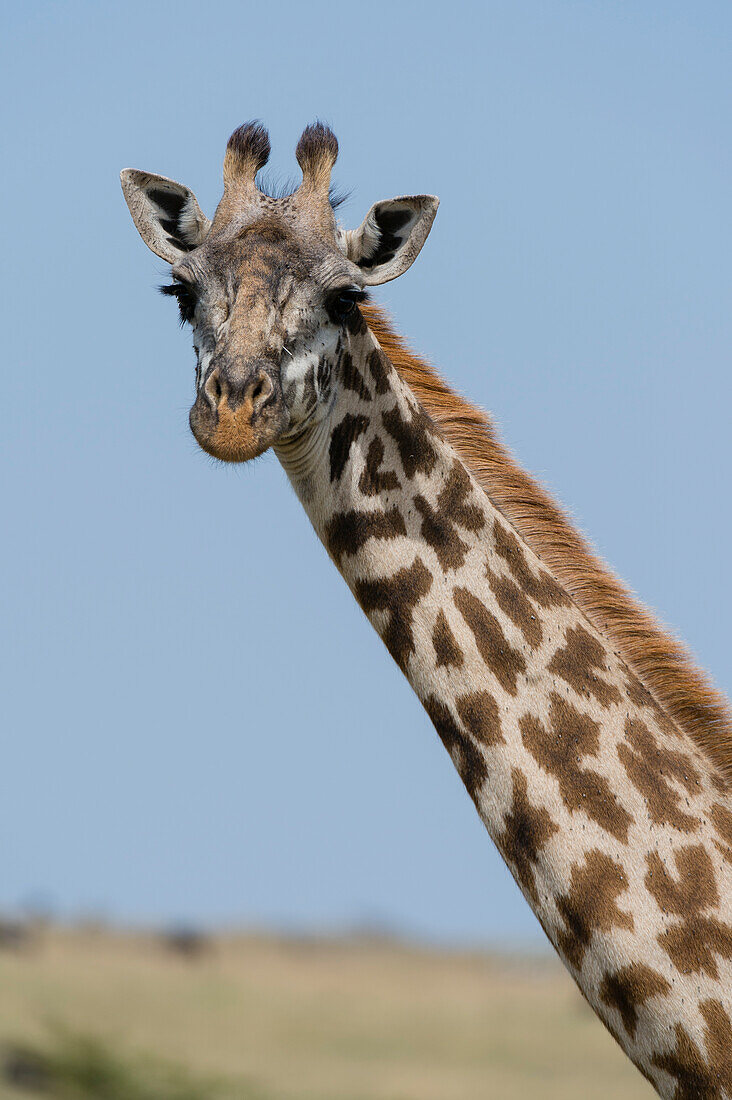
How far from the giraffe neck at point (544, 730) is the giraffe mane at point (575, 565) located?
176 millimetres

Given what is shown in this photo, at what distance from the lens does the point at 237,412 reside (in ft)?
23.8

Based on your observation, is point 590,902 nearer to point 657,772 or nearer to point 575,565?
point 657,772

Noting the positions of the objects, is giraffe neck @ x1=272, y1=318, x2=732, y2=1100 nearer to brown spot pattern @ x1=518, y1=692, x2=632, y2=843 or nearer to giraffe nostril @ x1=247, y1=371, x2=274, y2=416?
brown spot pattern @ x1=518, y1=692, x2=632, y2=843

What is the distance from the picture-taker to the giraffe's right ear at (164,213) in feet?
28.8

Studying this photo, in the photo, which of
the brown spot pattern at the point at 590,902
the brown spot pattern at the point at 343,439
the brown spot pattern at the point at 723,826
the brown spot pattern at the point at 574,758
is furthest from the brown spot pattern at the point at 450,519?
the brown spot pattern at the point at 723,826

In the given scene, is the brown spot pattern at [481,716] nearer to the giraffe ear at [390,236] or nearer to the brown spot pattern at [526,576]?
the brown spot pattern at [526,576]

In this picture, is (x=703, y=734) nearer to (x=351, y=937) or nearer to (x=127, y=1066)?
(x=127, y=1066)

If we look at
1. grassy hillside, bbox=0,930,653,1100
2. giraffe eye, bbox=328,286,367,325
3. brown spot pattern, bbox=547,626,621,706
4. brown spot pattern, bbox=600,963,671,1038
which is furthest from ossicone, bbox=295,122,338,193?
grassy hillside, bbox=0,930,653,1100

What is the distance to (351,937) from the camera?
49.2m

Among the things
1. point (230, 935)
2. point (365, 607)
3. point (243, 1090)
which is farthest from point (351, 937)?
point (365, 607)

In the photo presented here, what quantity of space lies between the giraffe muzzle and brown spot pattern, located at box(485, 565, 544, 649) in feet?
5.21

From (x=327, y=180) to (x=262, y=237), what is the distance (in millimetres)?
939

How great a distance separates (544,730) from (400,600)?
115 centimetres

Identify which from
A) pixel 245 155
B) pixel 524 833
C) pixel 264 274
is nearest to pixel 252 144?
pixel 245 155
